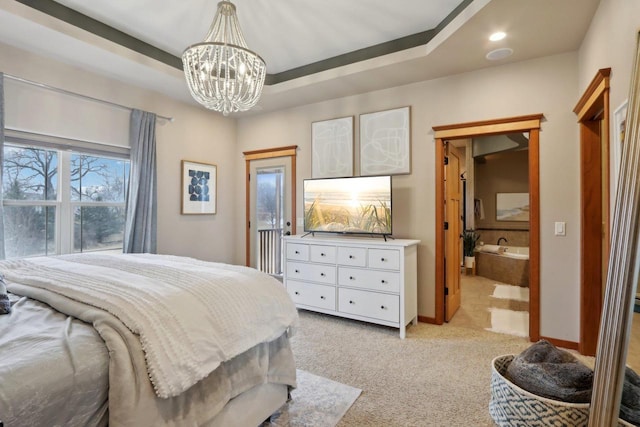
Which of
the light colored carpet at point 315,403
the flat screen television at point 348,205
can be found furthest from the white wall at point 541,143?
the light colored carpet at point 315,403

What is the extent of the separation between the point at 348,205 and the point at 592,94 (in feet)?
7.56

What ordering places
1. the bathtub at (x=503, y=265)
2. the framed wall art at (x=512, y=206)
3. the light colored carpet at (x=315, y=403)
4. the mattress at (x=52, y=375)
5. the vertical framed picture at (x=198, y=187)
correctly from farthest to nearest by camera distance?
the framed wall art at (x=512, y=206) < the bathtub at (x=503, y=265) < the vertical framed picture at (x=198, y=187) < the light colored carpet at (x=315, y=403) < the mattress at (x=52, y=375)

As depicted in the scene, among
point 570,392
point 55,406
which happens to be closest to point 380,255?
point 570,392

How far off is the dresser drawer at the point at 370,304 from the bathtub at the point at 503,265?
3461 mm

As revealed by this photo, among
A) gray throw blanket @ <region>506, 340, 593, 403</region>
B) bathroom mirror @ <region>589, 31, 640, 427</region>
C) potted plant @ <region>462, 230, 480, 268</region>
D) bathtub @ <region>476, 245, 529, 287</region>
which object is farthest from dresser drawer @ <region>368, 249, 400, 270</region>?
potted plant @ <region>462, 230, 480, 268</region>

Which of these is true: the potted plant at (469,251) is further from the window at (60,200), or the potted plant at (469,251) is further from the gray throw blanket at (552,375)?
the window at (60,200)

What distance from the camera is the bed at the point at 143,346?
3.24 feet

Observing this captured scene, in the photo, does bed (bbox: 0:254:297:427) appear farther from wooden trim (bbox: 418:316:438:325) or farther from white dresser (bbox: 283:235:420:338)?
wooden trim (bbox: 418:316:438:325)

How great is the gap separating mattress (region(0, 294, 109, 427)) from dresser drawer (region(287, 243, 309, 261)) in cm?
257

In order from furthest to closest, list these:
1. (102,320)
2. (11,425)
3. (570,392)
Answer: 1. (570,392)
2. (102,320)
3. (11,425)

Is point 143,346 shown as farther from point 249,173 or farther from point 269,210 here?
point 249,173

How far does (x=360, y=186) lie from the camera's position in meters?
3.61

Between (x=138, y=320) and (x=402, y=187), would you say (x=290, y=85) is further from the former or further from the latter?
(x=138, y=320)

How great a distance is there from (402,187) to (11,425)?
343cm
